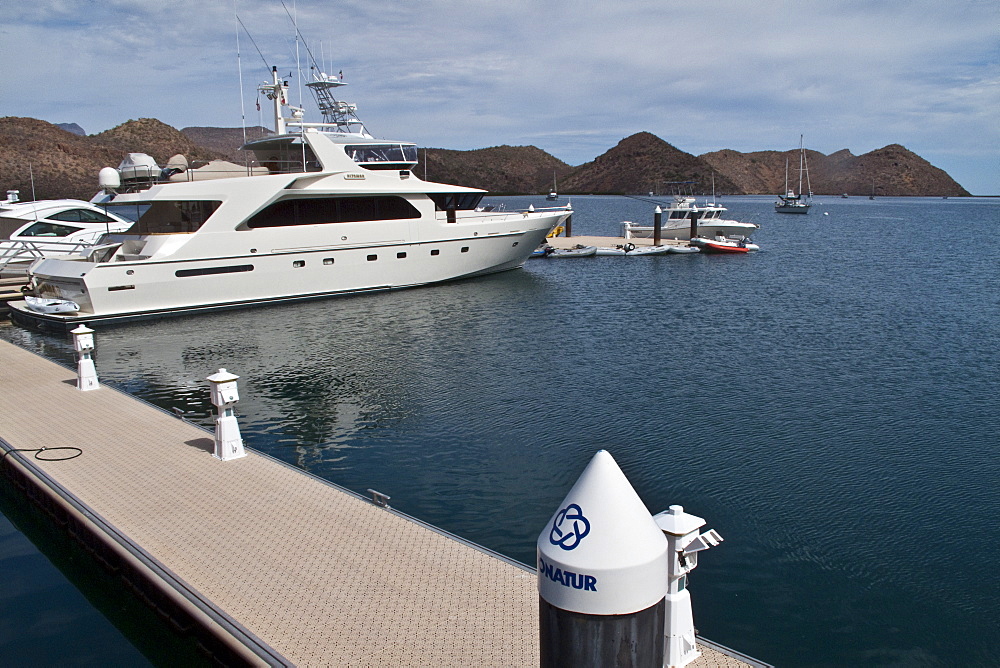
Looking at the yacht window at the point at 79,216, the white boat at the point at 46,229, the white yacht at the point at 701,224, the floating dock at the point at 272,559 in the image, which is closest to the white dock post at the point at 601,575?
the floating dock at the point at 272,559

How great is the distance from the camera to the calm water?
6.96 meters

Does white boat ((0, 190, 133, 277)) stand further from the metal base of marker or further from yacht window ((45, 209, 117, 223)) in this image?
the metal base of marker

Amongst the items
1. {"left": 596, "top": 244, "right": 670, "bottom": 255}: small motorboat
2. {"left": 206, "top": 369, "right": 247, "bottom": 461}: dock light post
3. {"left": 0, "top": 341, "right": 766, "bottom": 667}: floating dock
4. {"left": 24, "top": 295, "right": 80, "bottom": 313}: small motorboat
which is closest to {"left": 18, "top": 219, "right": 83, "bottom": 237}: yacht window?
{"left": 24, "top": 295, "right": 80, "bottom": 313}: small motorboat

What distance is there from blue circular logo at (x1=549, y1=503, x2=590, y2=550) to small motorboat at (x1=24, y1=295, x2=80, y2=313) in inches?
842

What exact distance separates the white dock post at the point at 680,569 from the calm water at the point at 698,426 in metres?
2.02

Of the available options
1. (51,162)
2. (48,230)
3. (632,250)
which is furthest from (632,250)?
(51,162)

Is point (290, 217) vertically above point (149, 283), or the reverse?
point (290, 217)

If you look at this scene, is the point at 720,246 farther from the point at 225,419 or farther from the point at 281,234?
the point at 225,419

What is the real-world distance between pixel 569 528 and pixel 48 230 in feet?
111

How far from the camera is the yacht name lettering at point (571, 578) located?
2.72 metres

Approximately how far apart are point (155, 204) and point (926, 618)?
912 inches

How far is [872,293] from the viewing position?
86.7 ft

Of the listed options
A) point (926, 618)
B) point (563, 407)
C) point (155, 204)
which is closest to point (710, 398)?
point (563, 407)

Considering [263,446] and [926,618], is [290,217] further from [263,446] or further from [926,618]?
[926,618]
